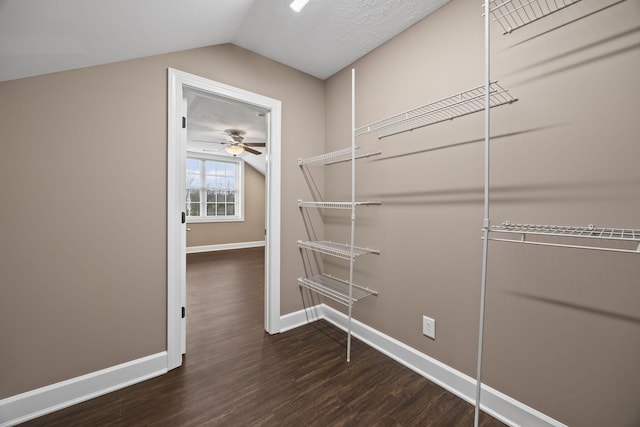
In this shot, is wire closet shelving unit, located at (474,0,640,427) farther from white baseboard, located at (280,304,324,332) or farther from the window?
the window

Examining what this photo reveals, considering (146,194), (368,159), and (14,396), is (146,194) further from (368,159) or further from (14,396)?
(368,159)

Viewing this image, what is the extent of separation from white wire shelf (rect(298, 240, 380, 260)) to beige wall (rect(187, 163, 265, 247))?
4570 mm

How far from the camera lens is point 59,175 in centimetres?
137

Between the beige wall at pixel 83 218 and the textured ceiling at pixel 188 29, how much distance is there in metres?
0.14

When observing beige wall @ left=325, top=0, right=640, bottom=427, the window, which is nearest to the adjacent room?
Answer: beige wall @ left=325, top=0, right=640, bottom=427

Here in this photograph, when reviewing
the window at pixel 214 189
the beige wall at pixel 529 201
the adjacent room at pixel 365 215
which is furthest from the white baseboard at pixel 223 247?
the beige wall at pixel 529 201

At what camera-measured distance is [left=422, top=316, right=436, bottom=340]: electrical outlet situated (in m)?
1.65

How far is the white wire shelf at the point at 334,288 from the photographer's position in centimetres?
198

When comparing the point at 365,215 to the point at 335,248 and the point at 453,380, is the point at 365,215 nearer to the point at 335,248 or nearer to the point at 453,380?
the point at 335,248

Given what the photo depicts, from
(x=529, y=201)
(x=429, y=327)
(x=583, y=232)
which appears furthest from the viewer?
(x=429, y=327)

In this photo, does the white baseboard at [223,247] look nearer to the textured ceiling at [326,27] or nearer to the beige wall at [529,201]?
the textured ceiling at [326,27]

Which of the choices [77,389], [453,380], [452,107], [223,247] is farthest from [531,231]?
[223,247]

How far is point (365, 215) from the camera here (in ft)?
6.97

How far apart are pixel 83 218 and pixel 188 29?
1320mm
